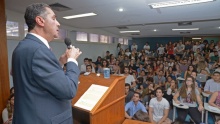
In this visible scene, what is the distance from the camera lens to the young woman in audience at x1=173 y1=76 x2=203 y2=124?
297 cm

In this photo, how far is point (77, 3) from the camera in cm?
332

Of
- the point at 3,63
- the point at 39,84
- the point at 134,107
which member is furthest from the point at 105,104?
the point at 3,63

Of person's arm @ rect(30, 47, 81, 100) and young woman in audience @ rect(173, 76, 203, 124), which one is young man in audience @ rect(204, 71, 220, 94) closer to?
young woman in audience @ rect(173, 76, 203, 124)

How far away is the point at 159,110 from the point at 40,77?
2.66 meters

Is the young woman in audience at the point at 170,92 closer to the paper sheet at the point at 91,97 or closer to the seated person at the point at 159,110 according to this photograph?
the seated person at the point at 159,110

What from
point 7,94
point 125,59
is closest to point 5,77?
point 7,94

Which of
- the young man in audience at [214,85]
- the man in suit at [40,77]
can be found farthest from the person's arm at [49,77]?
the young man in audience at [214,85]

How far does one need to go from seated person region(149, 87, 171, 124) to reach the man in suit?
2.38m

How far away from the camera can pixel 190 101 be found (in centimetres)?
310

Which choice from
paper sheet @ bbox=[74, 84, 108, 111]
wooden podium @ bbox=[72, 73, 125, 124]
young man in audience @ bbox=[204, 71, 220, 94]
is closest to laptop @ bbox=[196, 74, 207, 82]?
young man in audience @ bbox=[204, 71, 220, 94]

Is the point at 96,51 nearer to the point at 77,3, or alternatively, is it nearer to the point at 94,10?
the point at 94,10

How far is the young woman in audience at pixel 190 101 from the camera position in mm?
2967

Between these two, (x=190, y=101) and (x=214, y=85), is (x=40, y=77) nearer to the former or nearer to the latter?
(x=190, y=101)

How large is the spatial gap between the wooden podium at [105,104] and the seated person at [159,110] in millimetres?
1549
